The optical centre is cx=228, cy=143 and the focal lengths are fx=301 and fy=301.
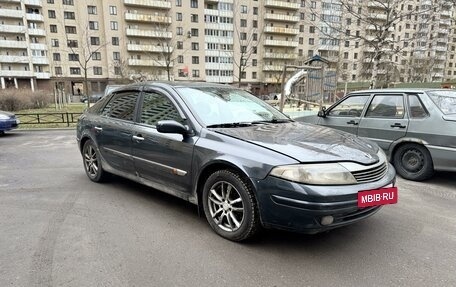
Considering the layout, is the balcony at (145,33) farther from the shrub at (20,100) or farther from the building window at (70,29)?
the shrub at (20,100)

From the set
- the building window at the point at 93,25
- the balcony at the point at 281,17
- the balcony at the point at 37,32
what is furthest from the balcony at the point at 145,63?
the balcony at the point at 281,17

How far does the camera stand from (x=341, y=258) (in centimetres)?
277

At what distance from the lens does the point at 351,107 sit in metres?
6.18

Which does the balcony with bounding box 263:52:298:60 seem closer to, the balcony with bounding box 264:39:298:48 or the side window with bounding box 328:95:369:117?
the balcony with bounding box 264:39:298:48

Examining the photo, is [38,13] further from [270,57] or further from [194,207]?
[194,207]

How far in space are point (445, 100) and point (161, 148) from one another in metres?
4.71

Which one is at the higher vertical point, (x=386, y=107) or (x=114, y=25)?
(x=114, y=25)

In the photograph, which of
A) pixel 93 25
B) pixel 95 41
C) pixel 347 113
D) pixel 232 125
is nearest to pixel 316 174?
pixel 232 125

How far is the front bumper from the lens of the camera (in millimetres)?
2520

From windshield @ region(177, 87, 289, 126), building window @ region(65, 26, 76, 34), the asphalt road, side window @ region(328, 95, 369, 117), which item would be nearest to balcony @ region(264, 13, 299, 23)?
building window @ region(65, 26, 76, 34)

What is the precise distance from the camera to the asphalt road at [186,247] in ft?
8.16

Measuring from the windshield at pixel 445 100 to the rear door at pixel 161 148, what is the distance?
4.23 meters

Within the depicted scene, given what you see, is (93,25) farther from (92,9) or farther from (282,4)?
(282,4)

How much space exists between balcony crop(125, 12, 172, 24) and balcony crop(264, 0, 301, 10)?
20499 mm
